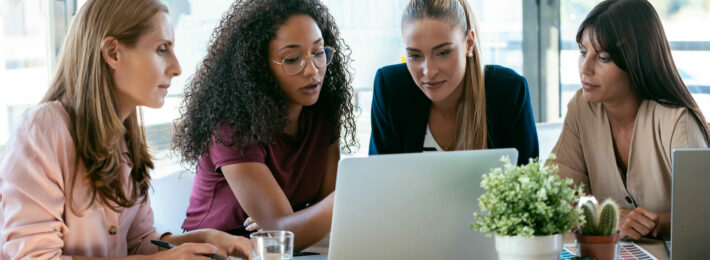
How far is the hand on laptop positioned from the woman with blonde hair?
94 cm

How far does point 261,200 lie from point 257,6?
1.93 feet

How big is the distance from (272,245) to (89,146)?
1.60 feet

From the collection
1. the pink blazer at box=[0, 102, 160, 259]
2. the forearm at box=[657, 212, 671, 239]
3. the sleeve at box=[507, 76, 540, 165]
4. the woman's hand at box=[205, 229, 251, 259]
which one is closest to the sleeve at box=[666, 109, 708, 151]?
the forearm at box=[657, 212, 671, 239]

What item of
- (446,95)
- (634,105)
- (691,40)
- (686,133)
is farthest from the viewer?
(691,40)

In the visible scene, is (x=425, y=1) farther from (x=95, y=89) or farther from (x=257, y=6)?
(x=95, y=89)

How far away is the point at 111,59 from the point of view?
159 centimetres

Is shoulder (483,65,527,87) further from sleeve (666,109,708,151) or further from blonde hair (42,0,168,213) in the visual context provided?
blonde hair (42,0,168,213)

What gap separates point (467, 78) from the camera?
229 centimetres

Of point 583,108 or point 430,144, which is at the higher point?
point 583,108

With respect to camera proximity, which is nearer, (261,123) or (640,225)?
(640,225)

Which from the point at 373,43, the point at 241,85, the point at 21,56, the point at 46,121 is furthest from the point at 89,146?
the point at 373,43

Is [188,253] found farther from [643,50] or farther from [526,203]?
[643,50]

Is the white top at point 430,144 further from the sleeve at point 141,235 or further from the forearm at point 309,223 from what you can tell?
the sleeve at point 141,235

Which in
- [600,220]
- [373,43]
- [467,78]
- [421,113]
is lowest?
[600,220]
